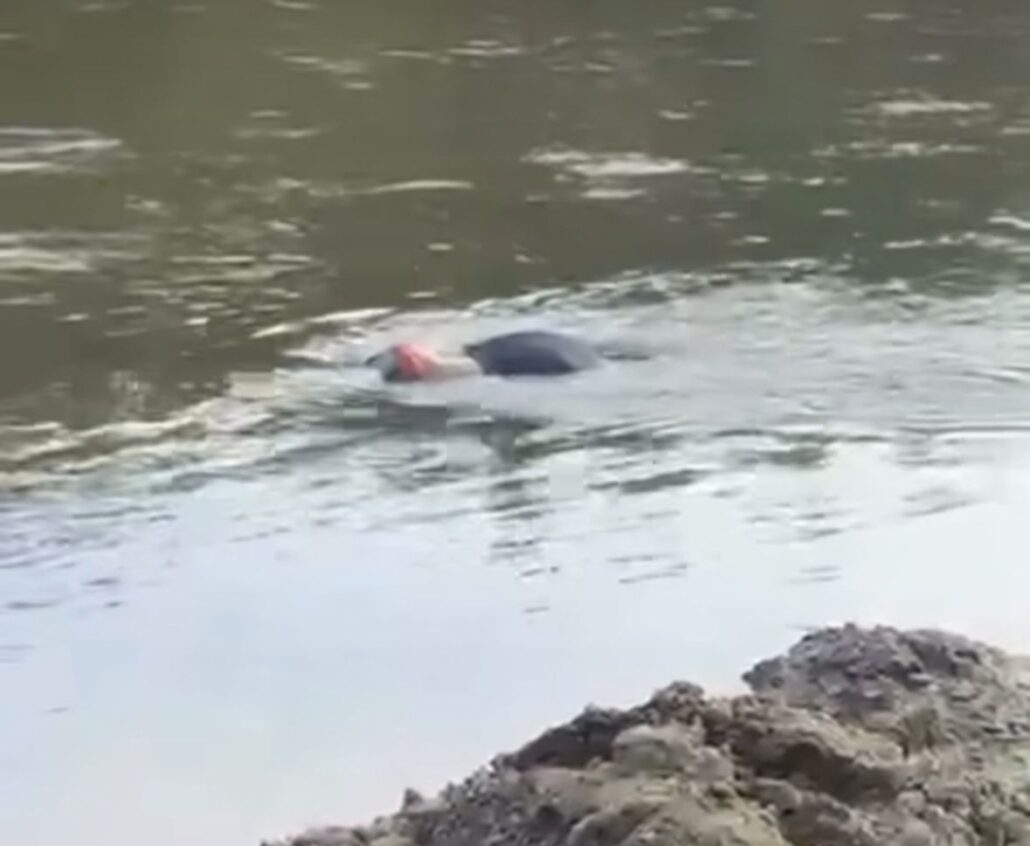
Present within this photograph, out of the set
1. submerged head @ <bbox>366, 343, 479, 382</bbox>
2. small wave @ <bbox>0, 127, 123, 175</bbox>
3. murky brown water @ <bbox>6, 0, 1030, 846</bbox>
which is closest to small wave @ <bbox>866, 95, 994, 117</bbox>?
murky brown water @ <bbox>6, 0, 1030, 846</bbox>

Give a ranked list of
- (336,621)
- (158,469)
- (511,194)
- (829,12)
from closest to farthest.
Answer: (336,621)
(158,469)
(511,194)
(829,12)

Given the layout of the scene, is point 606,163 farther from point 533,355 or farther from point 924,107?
point 533,355

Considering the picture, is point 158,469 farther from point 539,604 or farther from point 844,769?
point 844,769

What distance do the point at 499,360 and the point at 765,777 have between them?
14.9ft

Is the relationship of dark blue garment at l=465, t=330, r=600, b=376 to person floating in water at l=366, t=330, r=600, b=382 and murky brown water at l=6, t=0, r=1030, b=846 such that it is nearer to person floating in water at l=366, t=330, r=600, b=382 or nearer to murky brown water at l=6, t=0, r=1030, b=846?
person floating in water at l=366, t=330, r=600, b=382

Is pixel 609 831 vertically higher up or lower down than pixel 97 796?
higher up

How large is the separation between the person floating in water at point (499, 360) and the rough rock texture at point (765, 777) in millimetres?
3891

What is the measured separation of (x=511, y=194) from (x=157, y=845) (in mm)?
6089

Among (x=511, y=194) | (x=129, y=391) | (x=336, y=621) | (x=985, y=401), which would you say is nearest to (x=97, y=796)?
(x=336, y=621)

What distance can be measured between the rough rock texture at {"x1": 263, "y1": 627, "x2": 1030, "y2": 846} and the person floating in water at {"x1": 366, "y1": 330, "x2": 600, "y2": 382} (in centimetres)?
389

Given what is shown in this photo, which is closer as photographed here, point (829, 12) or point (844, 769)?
point (844, 769)

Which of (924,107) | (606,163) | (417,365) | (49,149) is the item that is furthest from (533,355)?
(924,107)

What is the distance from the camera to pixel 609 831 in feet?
11.0

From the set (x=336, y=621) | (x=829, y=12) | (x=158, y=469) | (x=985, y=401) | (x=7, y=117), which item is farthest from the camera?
(x=829, y=12)
